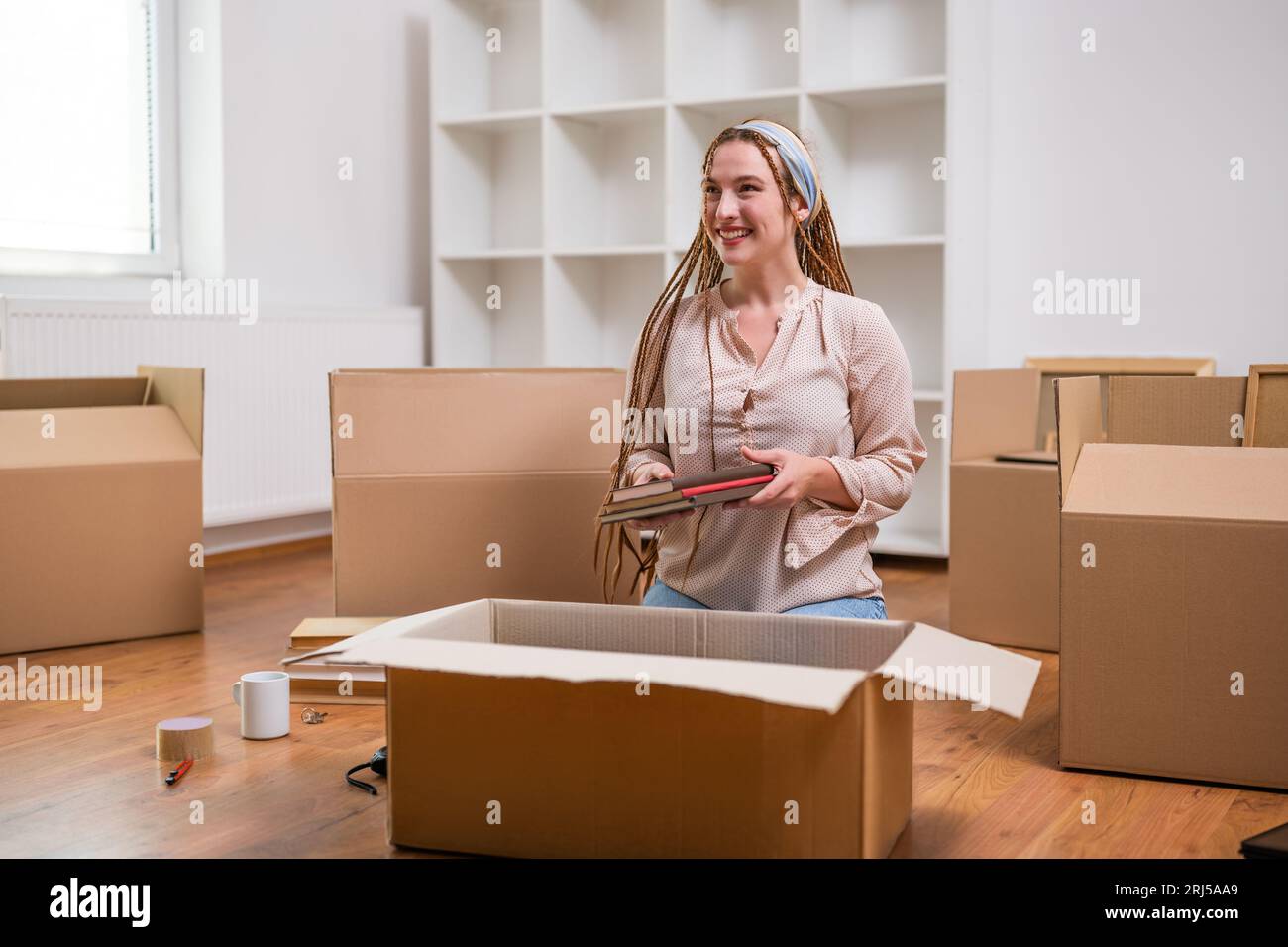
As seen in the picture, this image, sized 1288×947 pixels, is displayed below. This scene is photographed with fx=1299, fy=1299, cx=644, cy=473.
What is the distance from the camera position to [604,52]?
12.9 ft

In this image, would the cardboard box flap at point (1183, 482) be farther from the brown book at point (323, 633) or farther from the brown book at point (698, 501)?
the brown book at point (323, 633)

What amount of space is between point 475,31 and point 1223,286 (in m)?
2.32

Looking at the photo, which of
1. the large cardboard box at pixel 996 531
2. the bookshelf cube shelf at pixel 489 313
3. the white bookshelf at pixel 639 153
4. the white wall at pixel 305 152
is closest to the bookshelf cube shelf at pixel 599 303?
the white bookshelf at pixel 639 153

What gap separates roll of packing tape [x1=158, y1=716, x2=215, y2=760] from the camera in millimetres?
1776

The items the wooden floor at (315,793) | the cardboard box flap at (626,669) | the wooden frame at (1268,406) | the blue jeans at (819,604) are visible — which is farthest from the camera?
the wooden frame at (1268,406)

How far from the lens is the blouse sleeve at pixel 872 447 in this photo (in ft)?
5.34

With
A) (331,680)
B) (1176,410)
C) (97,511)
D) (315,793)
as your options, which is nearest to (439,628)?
(315,793)

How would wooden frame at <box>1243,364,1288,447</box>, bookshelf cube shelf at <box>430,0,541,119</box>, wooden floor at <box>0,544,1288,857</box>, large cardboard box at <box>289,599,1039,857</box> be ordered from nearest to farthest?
1. large cardboard box at <box>289,599,1039,857</box>
2. wooden floor at <box>0,544,1288,857</box>
3. wooden frame at <box>1243,364,1288,447</box>
4. bookshelf cube shelf at <box>430,0,541,119</box>

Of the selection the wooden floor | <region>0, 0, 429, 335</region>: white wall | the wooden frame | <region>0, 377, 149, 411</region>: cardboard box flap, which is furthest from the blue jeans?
<region>0, 0, 429, 335</region>: white wall

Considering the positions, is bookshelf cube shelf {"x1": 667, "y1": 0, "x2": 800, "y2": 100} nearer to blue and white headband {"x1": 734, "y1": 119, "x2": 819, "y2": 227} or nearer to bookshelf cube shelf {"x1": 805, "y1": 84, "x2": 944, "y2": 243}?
bookshelf cube shelf {"x1": 805, "y1": 84, "x2": 944, "y2": 243}

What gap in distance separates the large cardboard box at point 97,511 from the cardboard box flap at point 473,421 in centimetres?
48

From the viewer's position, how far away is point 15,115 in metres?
3.10

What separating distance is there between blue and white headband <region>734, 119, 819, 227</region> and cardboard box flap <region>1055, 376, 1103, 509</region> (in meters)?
0.41
